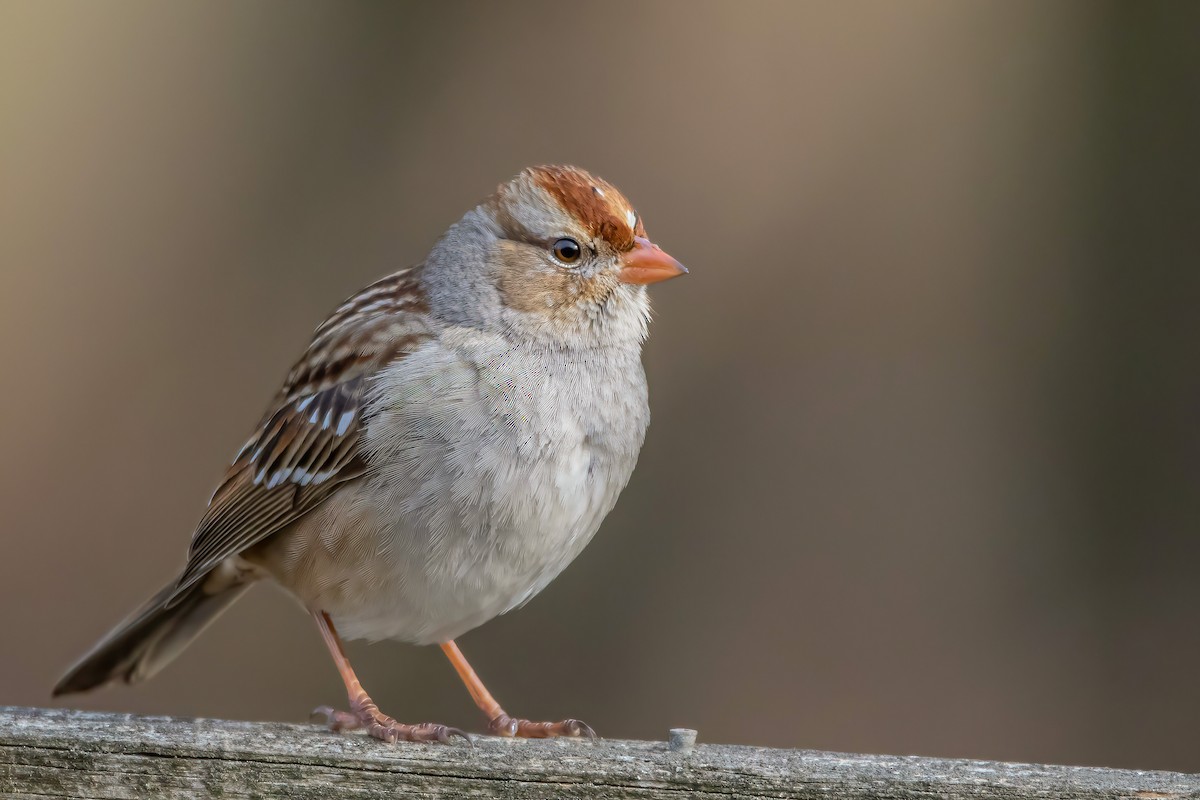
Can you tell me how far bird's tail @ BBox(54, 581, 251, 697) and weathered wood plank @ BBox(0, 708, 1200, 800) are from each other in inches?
50.5

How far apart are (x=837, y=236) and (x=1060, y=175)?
88 cm

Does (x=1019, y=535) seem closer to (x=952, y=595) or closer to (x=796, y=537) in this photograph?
(x=952, y=595)

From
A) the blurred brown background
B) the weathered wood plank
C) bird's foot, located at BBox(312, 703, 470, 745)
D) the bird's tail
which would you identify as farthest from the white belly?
the blurred brown background

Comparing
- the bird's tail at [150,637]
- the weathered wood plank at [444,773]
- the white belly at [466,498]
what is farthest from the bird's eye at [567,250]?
the weathered wood plank at [444,773]

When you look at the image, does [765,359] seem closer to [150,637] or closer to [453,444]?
[453,444]

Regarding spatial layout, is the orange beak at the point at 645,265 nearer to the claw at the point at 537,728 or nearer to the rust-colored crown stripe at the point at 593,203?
the rust-colored crown stripe at the point at 593,203

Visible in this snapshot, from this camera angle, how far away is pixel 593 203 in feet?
11.6

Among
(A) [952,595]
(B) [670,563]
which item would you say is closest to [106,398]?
(B) [670,563]

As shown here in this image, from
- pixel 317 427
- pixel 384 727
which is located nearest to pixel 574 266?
pixel 317 427

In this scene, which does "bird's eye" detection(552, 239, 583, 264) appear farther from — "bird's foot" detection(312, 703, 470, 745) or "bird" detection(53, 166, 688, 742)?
"bird's foot" detection(312, 703, 470, 745)

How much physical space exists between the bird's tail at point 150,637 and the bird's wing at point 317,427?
0.09 metres

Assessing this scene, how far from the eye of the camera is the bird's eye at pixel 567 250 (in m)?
3.54

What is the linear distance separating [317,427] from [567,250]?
2.57 ft

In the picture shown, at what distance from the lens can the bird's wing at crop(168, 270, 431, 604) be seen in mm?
3506
